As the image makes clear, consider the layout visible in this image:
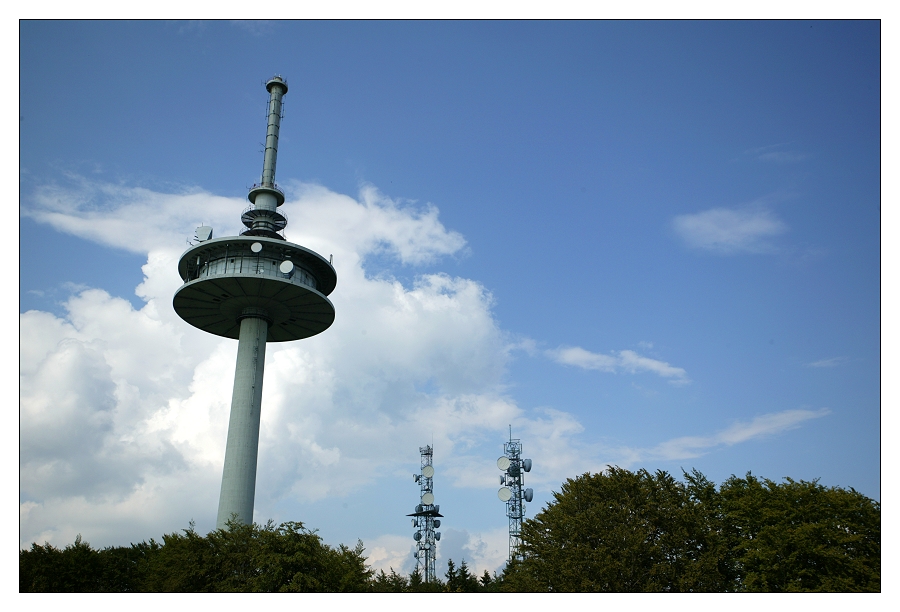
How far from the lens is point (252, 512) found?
179ft

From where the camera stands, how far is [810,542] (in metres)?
34.8

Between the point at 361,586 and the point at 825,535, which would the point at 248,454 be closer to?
the point at 361,586

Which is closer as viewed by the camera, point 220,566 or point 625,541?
point 625,541

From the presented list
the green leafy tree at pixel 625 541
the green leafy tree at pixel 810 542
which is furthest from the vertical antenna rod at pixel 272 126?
the green leafy tree at pixel 810 542

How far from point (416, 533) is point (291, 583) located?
2532cm

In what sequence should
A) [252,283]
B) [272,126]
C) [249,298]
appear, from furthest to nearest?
1. [272,126]
2. [249,298]
3. [252,283]

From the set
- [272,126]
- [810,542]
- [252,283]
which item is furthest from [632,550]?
[272,126]

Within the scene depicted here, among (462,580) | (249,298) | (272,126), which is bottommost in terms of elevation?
(462,580)

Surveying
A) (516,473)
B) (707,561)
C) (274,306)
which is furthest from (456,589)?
(274,306)

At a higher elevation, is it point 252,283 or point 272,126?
point 272,126

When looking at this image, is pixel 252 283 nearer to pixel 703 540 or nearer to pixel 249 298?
pixel 249 298

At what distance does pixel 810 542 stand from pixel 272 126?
177ft

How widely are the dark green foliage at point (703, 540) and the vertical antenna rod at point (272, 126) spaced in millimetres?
39917

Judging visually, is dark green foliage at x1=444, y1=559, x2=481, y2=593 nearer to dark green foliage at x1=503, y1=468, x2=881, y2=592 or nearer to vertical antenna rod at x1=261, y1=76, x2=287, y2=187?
dark green foliage at x1=503, y1=468, x2=881, y2=592
